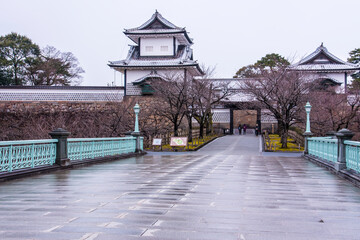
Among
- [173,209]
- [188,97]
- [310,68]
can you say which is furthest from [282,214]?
[310,68]

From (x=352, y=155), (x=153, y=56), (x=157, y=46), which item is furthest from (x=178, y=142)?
(x=352, y=155)

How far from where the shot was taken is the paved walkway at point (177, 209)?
5551 mm

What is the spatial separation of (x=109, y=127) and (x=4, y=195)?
24465 mm

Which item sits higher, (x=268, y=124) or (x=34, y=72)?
(x=34, y=72)

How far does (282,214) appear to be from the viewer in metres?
6.85

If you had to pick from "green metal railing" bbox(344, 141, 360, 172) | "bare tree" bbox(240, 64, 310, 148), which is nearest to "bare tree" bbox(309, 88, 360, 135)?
"bare tree" bbox(240, 64, 310, 148)

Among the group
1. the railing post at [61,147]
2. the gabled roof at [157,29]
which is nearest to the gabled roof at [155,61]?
the gabled roof at [157,29]

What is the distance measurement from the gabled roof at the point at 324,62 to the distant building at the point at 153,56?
48.7 ft

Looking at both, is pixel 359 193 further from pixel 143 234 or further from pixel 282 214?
pixel 143 234

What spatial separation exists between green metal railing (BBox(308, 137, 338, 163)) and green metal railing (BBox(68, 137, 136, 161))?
10.2m

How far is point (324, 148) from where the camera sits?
60.3 ft

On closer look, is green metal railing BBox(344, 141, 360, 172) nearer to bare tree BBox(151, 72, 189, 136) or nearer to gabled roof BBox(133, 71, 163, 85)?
bare tree BBox(151, 72, 189, 136)

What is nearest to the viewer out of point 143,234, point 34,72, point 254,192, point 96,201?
point 143,234

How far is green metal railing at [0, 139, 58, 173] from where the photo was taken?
1145 centimetres
